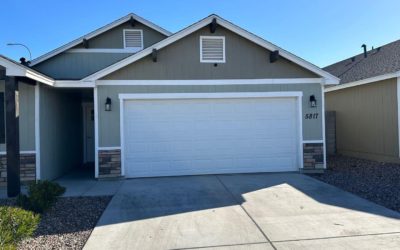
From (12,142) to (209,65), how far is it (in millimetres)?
5626

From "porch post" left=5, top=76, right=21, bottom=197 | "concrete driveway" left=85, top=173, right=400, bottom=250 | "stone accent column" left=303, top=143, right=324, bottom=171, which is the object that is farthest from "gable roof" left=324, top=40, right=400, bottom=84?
"porch post" left=5, top=76, right=21, bottom=197

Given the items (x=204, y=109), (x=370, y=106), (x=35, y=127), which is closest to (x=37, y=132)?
(x=35, y=127)

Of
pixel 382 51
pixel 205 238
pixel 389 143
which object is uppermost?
pixel 382 51

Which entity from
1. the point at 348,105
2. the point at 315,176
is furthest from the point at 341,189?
the point at 348,105

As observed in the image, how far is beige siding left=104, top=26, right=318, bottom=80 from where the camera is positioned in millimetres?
10219

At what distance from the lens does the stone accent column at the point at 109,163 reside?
9909mm

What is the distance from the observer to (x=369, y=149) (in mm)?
13195

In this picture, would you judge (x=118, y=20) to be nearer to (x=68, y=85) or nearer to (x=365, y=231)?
(x=68, y=85)

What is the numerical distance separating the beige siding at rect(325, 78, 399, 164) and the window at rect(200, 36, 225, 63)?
5999 millimetres

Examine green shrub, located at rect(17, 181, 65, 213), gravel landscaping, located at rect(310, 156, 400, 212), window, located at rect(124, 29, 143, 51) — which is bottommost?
gravel landscaping, located at rect(310, 156, 400, 212)

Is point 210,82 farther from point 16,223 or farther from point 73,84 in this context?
point 16,223

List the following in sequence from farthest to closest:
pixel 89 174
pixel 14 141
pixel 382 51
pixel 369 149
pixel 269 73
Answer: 1. pixel 382 51
2. pixel 369 149
3. pixel 89 174
4. pixel 269 73
5. pixel 14 141

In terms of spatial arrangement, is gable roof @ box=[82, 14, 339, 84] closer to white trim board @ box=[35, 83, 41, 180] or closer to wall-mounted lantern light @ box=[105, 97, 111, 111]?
wall-mounted lantern light @ box=[105, 97, 111, 111]

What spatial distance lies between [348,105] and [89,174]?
34.7 ft
